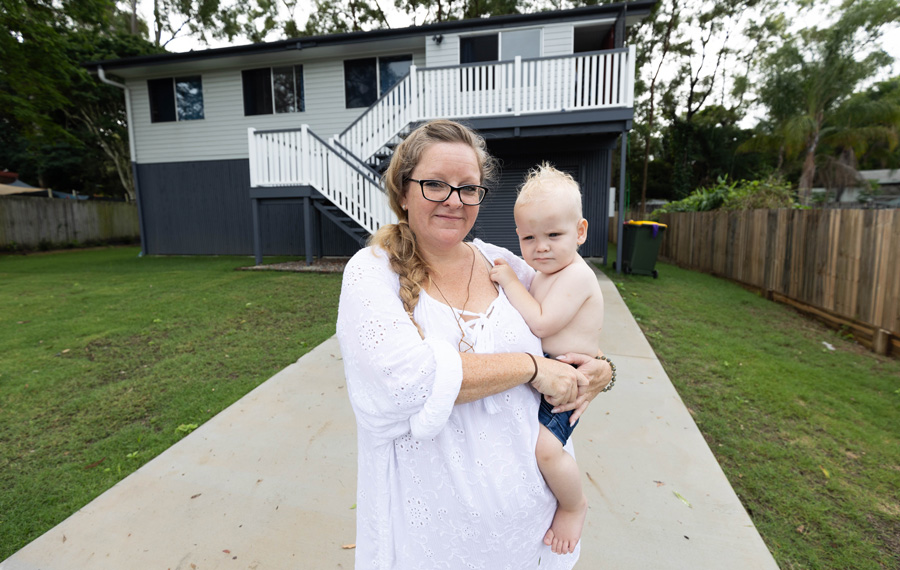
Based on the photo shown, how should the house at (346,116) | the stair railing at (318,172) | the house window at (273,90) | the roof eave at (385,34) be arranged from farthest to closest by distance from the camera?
the house window at (273,90) → the roof eave at (385,34) → the house at (346,116) → the stair railing at (318,172)

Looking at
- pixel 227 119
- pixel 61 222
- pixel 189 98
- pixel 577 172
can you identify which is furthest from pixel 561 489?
pixel 61 222

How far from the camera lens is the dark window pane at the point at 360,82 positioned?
11.7 m

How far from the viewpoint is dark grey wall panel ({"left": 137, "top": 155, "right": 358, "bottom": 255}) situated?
41.0 ft

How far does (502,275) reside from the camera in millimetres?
1410

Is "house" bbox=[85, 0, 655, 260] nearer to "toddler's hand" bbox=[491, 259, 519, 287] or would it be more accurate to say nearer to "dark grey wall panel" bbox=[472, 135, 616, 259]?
"dark grey wall panel" bbox=[472, 135, 616, 259]

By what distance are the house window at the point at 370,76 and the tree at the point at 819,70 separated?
20588 millimetres

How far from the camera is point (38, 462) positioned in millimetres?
2535

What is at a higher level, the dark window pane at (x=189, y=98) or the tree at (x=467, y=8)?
the tree at (x=467, y=8)

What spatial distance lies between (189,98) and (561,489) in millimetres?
14957

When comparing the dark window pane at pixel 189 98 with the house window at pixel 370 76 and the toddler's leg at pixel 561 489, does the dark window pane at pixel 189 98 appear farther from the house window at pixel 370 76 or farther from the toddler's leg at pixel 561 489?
the toddler's leg at pixel 561 489

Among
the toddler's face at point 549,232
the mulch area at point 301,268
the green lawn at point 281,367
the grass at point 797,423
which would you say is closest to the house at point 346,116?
the mulch area at point 301,268

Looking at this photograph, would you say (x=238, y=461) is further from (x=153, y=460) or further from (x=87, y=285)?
(x=87, y=285)

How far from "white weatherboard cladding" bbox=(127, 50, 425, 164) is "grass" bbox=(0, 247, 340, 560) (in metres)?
5.94

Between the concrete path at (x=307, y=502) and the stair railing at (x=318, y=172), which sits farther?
the stair railing at (x=318, y=172)
